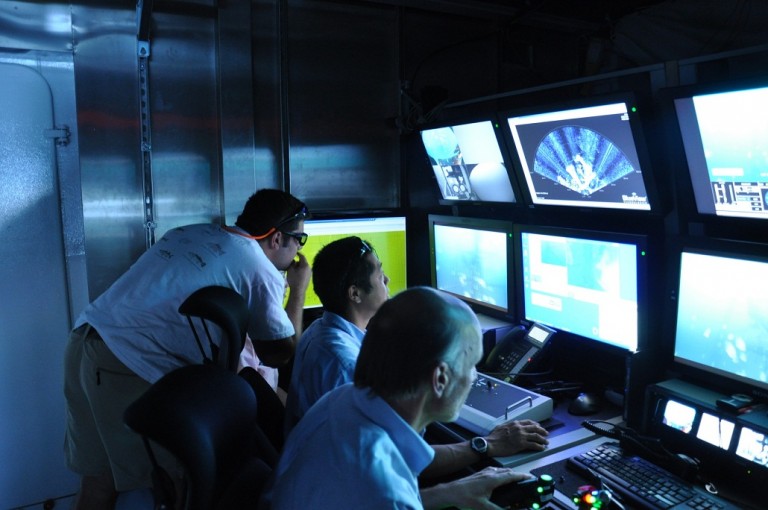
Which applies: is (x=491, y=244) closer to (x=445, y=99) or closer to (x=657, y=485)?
(x=445, y=99)

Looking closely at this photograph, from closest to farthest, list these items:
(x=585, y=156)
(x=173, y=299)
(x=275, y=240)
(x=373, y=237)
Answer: (x=173, y=299), (x=585, y=156), (x=275, y=240), (x=373, y=237)

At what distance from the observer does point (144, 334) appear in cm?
184

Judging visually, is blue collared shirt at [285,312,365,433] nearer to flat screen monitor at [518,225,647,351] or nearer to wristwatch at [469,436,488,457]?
wristwatch at [469,436,488,457]

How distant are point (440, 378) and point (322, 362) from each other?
553 mm

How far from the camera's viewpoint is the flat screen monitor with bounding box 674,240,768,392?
145 cm

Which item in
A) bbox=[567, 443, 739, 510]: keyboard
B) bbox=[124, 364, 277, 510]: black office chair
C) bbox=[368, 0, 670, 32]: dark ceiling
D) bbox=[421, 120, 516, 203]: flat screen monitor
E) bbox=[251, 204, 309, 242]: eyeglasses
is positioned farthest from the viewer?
bbox=[368, 0, 670, 32]: dark ceiling

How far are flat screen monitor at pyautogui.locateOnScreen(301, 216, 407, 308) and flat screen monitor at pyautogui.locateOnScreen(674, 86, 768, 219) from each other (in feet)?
4.50

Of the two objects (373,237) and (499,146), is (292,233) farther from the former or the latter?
(499,146)

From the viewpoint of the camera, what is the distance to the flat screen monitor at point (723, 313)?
57.1 inches

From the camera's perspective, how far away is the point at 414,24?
3006 millimetres

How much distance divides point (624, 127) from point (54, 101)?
227cm

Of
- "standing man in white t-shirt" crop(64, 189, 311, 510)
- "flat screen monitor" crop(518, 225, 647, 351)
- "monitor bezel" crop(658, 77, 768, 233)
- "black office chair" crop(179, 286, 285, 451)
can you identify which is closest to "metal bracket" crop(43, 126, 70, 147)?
"standing man in white t-shirt" crop(64, 189, 311, 510)

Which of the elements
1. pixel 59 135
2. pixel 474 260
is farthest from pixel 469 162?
pixel 59 135

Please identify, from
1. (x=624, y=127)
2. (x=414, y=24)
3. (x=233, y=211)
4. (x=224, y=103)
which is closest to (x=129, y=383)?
(x=233, y=211)
